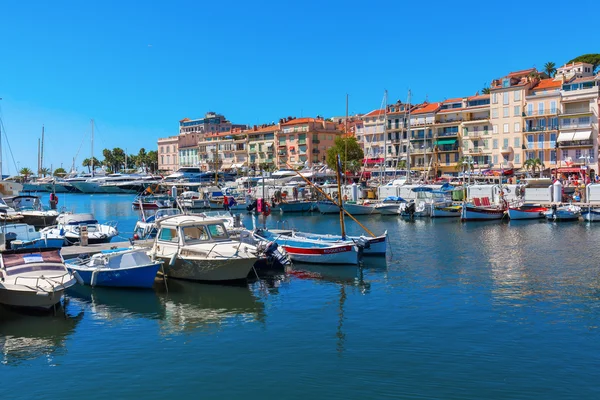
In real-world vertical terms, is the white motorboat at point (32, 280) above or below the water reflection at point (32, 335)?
above

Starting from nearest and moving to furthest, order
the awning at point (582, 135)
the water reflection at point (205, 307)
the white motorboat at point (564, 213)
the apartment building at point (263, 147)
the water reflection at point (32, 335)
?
the water reflection at point (32, 335), the water reflection at point (205, 307), the white motorboat at point (564, 213), the awning at point (582, 135), the apartment building at point (263, 147)

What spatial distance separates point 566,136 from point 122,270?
7526 centimetres

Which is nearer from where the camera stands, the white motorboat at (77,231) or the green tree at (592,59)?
the white motorboat at (77,231)

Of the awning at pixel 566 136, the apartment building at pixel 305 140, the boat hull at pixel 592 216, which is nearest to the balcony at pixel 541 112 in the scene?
the awning at pixel 566 136

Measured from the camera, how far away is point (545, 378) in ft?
50.3

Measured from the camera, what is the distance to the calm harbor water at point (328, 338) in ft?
49.5

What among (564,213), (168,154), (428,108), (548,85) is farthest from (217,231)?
(168,154)

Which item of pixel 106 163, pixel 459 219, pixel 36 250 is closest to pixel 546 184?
pixel 459 219

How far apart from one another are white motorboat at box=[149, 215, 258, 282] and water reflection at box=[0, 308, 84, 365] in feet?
18.0

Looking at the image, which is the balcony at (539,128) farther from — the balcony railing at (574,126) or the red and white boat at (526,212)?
the red and white boat at (526,212)

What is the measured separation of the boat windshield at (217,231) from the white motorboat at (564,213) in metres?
38.6

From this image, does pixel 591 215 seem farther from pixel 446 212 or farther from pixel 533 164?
pixel 533 164

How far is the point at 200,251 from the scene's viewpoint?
26531 millimetres

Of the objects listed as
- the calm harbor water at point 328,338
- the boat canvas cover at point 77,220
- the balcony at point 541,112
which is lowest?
the calm harbor water at point 328,338
